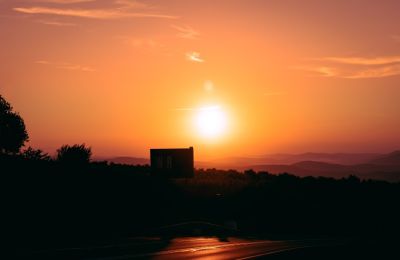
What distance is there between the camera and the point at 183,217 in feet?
160

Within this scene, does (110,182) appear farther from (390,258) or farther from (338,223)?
(390,258)

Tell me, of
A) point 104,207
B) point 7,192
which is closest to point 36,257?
point 7,192

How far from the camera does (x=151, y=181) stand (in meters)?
60.7

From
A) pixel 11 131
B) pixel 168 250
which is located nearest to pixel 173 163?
pixel 168 250

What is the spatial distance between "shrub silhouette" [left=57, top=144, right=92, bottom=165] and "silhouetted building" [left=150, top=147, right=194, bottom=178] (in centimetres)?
2182

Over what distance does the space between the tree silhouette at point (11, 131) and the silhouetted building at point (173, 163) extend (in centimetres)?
3932

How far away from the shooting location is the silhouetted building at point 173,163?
49.1 meters

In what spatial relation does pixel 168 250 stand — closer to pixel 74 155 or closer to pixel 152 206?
pixel 152 206

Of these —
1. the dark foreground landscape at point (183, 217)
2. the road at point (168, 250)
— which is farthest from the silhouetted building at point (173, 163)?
the road at point (168, 250)

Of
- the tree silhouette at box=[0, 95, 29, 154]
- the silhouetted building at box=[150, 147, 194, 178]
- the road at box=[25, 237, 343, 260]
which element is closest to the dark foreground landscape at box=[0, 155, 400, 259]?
the road at box=[25, 237, 343, 260]

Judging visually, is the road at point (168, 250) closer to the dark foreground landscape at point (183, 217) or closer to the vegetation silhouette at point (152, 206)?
the dark foreground landscape at point (183, 217)

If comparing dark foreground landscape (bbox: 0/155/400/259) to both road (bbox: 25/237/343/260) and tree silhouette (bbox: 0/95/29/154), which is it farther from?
tree silhouette (bbox: 0/95/29/154)

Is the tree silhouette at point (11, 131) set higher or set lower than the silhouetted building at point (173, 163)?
higher

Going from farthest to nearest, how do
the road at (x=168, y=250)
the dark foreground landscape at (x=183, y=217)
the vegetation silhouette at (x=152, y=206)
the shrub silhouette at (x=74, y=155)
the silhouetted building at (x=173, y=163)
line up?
1. the shrub silhouette at (x=74, y=155)
2. the silhouetted building at (x=173, y=163)
3. the vegetation silhouette at (x=152, y=206)
4. the dark foreground landscape at (x=183, y=217)
5. the road at (x=168, y=250)
